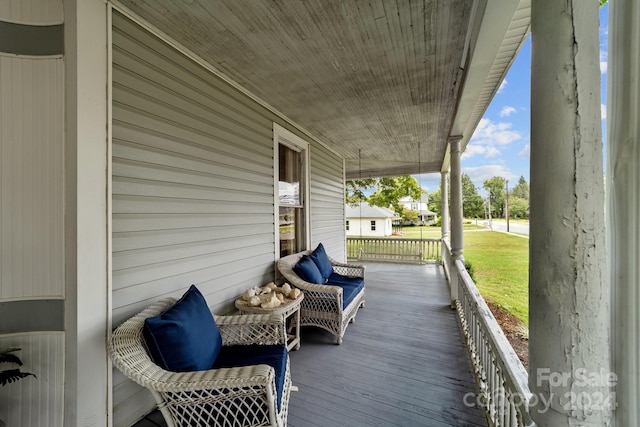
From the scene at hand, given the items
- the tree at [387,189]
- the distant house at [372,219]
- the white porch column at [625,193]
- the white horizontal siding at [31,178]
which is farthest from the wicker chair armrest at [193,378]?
the distant house at [372,219]

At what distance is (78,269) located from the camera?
1.54 meters

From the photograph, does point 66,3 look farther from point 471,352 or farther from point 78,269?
point 471,352

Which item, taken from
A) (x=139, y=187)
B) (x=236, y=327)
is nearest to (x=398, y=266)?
(x=236, y=327)

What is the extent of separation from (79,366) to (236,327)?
1.00 m

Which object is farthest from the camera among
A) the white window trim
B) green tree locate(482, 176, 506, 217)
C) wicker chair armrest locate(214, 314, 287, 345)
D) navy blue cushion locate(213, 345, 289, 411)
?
the white window trim

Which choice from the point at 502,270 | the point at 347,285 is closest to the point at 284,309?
the point at 347,285

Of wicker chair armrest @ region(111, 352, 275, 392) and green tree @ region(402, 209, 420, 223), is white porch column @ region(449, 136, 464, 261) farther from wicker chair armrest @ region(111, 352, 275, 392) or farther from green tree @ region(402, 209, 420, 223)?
green tree @ region(402, 209, 420, 223)

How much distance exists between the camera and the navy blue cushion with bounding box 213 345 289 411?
69.7 inches

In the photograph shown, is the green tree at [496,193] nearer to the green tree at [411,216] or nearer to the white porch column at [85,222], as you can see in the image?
the white porch column at [85,222]

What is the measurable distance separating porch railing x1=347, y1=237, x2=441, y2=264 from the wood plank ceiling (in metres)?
5.11

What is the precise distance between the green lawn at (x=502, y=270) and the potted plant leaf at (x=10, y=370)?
378 centimetres

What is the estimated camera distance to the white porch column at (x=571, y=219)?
2.45ft

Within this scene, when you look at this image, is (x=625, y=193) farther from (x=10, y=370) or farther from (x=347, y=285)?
(x=347, y=285)

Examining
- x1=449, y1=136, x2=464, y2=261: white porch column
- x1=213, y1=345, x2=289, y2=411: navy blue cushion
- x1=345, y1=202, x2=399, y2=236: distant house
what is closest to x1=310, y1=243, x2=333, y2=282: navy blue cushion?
x1=213, y1=345, x2=289, y2=411: navy blue cushion
